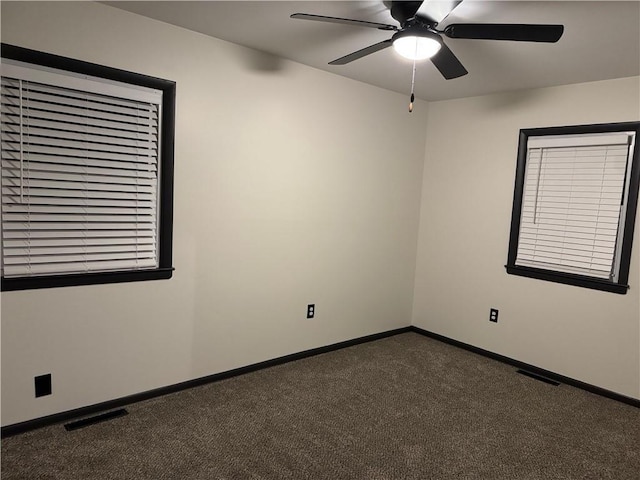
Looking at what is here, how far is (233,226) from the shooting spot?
3.19 meters

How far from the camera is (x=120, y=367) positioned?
109 inches

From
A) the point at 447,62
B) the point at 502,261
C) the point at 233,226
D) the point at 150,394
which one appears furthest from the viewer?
the point at 502,261

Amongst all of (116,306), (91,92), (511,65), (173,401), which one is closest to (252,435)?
(173,401)

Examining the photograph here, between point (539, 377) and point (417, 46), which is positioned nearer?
point (417, 46)

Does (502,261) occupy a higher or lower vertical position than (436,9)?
lower

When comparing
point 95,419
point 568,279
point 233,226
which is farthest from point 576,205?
point 95,419

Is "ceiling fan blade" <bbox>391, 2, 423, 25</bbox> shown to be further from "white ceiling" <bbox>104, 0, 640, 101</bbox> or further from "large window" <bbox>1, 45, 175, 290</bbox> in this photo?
"large window" <bbox>1, 45, 175, 290</bbox>

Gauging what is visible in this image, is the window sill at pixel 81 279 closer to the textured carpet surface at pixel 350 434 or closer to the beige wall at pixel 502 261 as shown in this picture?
the textured carpet surface at pixel 350 434

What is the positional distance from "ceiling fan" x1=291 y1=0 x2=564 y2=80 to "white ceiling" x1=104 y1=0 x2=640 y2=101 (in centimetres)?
15

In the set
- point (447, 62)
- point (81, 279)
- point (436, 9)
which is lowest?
point (81, 279)

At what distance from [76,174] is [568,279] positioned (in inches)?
143

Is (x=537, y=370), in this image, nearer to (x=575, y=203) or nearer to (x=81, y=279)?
(x=575, y=203)

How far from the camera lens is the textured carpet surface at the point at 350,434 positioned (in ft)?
7.49

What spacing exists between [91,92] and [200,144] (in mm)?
699
